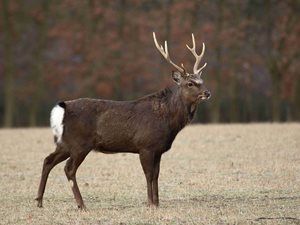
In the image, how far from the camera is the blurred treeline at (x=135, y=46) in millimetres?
39000

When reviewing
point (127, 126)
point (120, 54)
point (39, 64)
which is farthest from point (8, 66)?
point (127, 126)

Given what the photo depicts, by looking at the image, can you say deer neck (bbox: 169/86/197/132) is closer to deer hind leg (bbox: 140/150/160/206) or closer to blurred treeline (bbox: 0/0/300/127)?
deer hind leg (bbox: 140/150/160/206)

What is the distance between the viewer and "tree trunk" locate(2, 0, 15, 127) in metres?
36.8

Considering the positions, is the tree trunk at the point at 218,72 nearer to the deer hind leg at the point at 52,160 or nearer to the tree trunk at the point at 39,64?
the tree trunk at the point at 39,64

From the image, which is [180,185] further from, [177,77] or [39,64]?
[39,64]

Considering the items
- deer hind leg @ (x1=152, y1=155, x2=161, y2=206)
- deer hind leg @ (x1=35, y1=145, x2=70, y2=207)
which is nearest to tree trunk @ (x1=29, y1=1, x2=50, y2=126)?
deer hind leg @ (x1=35, y1=145, x2=70, y2=207)

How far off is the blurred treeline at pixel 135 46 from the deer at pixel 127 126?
26.4 meters

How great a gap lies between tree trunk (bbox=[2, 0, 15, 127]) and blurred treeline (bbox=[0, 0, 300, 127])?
68 millimetres

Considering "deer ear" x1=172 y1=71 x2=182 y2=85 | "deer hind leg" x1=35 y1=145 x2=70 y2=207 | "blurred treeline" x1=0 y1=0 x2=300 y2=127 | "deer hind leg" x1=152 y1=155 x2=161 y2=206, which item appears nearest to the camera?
"deer hind leg" x1=152 y1=155 x2=161 y2=206

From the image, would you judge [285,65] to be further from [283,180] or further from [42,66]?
[283,180]

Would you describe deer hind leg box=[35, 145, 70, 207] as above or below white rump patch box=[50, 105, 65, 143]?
below

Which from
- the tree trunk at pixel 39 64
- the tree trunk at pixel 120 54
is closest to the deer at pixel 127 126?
the tree trunk at pixel 39 64

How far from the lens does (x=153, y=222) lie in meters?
9.84

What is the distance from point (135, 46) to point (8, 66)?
7.42 meters
